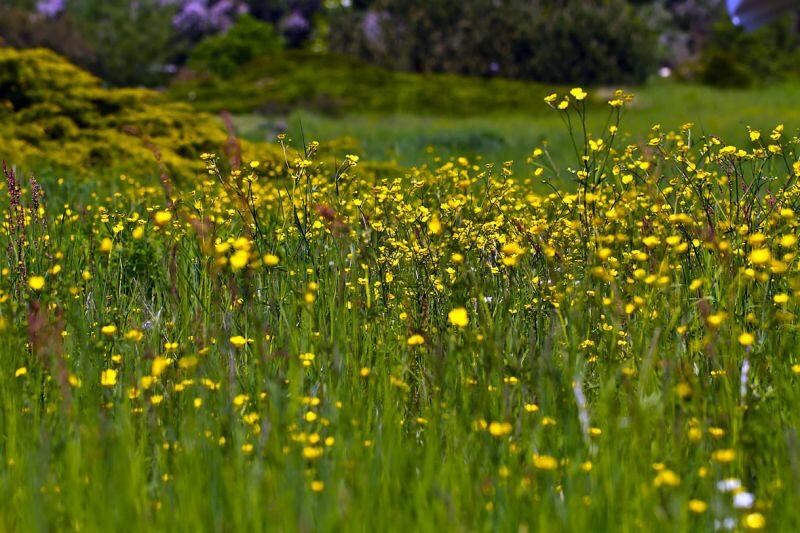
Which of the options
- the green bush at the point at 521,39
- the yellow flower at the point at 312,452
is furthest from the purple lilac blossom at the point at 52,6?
the yellow flower at the point at 312,452

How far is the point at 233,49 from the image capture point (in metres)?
31.0

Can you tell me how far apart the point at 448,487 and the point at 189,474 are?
0.68 metres

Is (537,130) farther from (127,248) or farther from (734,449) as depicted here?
(734,449)

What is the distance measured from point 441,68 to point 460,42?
112cm

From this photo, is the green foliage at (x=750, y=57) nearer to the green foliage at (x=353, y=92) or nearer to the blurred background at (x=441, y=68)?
the blurred background at (x=441, y=68)

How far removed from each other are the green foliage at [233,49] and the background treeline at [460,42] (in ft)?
0.11

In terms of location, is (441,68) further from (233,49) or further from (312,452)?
(312,452)

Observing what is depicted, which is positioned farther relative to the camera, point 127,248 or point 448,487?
point 127,248

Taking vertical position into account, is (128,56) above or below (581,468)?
above

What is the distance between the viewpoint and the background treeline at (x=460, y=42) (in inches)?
955

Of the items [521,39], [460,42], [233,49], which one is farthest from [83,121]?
[233,49]

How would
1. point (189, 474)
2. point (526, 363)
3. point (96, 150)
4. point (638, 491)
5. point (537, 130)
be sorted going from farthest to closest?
point (537, 130) < point (96, 150) < point (526, 363) < point (189, 474) < point (638, 491)

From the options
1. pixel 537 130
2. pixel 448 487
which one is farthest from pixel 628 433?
pixel 537 130

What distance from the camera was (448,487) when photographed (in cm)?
245
